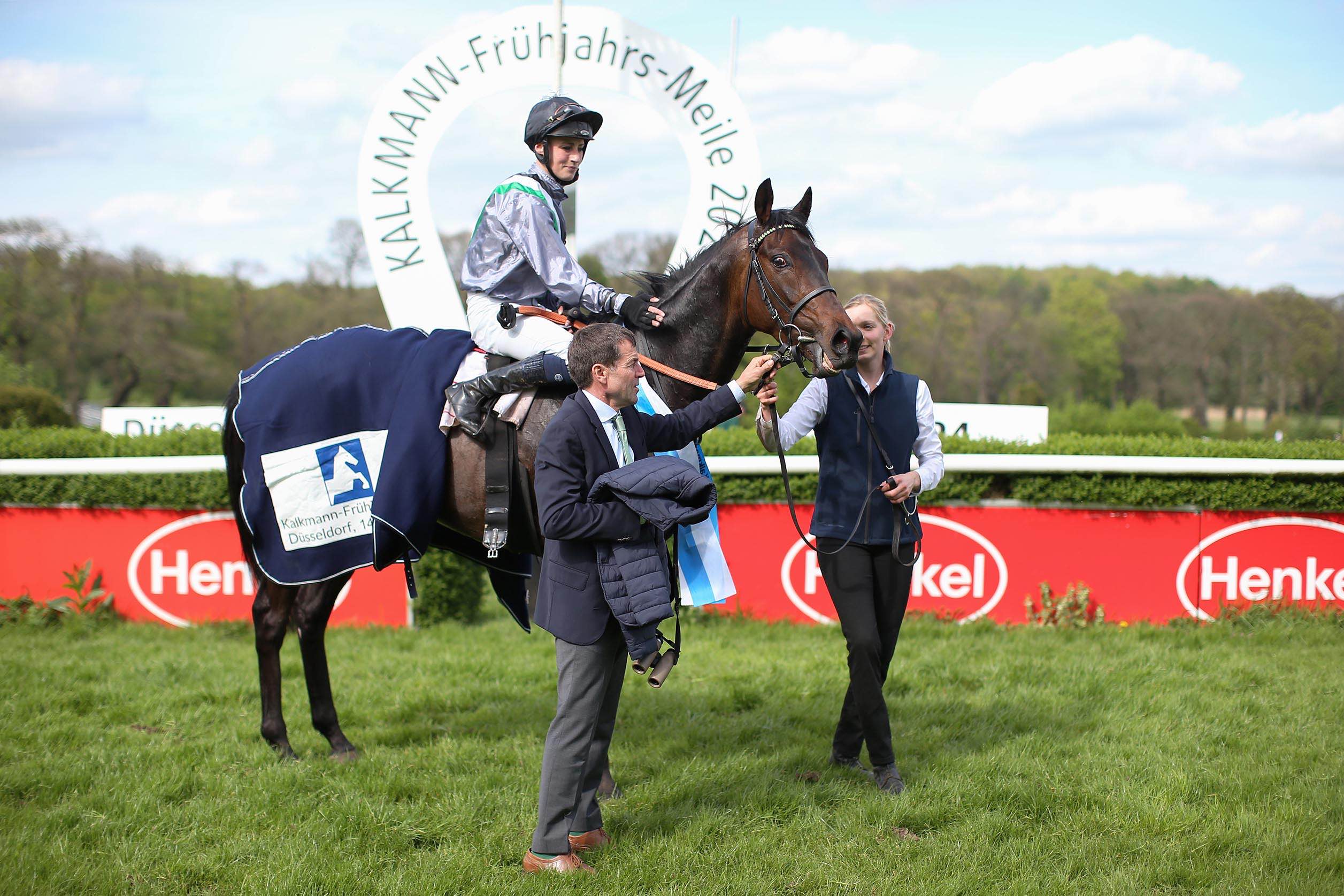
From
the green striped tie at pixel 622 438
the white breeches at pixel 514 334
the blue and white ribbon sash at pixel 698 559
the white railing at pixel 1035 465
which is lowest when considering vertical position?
the blue and white ribbon sash at pixel 698 559

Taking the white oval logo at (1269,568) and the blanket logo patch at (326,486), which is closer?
the blanket logo patch at (326,486)

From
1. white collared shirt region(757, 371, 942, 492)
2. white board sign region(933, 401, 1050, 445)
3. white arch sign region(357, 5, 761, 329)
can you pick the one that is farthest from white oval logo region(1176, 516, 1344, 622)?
white arch sign region(357, 5, 761, 329)

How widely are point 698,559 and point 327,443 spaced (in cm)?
170

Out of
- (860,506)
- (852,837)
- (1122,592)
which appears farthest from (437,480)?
(1122,592)

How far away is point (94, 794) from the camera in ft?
12.2

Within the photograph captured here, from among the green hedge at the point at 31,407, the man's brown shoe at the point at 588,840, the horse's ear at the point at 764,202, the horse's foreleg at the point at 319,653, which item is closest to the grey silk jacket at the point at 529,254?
the horse's ear at the point at 764,202

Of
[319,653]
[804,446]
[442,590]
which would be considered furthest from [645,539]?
[442,590]

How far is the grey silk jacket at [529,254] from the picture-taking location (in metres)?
3.52

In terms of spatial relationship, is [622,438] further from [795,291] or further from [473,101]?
[473,101]

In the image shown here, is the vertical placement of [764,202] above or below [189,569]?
above

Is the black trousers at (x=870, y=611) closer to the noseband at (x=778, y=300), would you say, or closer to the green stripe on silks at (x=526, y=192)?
the noseband at (x=778, y=300)

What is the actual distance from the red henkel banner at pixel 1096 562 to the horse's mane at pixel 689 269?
2896 millimetres

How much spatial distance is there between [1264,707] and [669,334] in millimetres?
3372

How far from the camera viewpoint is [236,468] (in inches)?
174
